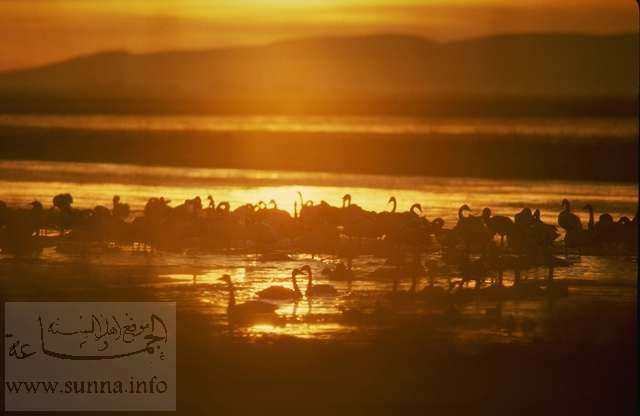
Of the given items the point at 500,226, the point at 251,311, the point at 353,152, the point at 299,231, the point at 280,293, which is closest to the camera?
the point at 251,311

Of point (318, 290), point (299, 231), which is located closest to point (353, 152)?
point (299, 231)

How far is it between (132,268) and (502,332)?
5552mm

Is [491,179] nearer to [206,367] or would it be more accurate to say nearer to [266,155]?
[266,155]

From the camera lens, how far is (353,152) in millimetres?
44250

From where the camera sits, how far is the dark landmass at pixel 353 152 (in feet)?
120

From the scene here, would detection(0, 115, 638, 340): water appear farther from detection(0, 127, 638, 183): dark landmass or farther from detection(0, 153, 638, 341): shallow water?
detection(0, 127, 638, 183): dark landmass

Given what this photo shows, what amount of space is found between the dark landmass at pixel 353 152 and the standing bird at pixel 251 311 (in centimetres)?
2009

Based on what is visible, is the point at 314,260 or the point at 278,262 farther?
the point at 314,260

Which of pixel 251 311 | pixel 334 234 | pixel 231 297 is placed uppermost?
pixel 334 234

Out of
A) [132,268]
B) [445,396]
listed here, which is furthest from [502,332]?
[132,268]

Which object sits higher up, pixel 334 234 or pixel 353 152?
pixel 353 152

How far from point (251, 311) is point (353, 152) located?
3009cm

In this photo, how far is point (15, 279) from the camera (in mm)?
16328

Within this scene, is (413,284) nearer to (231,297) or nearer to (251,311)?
(231,297)
